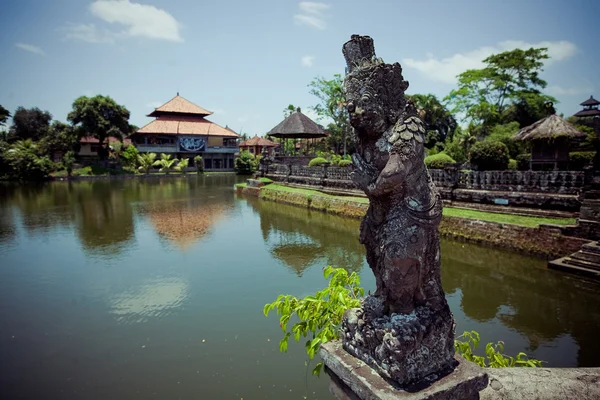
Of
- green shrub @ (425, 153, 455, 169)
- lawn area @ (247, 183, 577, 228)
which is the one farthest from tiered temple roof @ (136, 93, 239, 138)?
lawn area @ (247, 183, 577, 228)

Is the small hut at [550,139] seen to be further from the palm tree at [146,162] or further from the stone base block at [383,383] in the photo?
the palm tree at [146,162]

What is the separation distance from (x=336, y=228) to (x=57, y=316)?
817cm

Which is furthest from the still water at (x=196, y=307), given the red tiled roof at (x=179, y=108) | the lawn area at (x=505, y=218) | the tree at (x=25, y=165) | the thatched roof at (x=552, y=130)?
the red tiled roof at (x=179, y=108)

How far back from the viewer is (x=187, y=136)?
131ft

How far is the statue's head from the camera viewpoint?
6.99 ft

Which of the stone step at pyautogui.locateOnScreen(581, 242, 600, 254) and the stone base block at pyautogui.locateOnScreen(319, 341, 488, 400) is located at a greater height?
the stone base block at pyautogui.locateOnScreen(319, 341, 488, 400)

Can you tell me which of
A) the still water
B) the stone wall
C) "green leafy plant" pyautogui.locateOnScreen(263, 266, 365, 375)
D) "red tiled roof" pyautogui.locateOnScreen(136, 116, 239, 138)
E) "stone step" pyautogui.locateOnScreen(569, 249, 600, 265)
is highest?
"red tiled roof" pyautogui.locateOnScreen(136, 116, 239, 138)

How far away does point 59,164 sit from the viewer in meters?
33.8

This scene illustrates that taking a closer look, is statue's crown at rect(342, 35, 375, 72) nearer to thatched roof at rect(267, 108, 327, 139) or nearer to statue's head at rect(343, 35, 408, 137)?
statue's head at rect(343, 35, 408, 137)

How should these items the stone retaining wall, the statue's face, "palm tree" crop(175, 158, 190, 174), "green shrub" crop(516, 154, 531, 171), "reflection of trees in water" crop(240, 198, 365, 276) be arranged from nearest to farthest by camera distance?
the statue's face
the stone retaining wall
"reflection of trees in water" crop(240, 198, 365, 276)
"green shrub" crop(516, 154, 531, 171)
"palm tree" crop(175, 158, 190, 174)

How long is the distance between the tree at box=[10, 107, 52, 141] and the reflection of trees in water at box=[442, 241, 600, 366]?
4990 centimetres

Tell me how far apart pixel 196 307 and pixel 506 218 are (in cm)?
836

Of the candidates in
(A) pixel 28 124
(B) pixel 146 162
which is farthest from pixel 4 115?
(B) pixel 146 162

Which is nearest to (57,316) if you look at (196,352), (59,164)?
(196,352)
